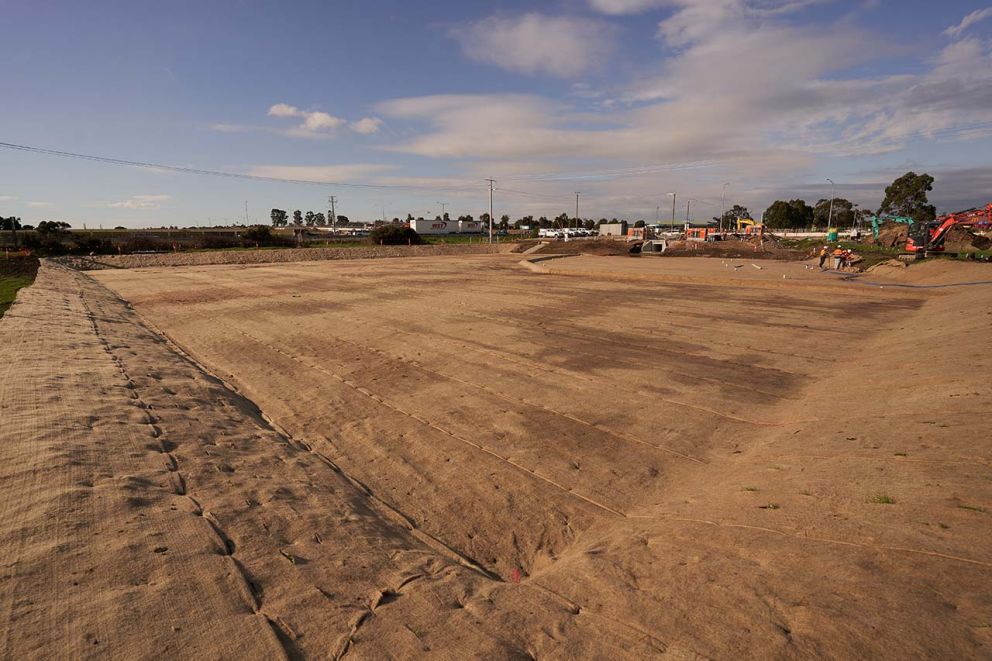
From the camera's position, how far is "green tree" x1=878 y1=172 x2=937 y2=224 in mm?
85000

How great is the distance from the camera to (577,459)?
740 centimetres

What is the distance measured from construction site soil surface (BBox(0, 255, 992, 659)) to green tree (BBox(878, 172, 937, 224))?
98.5 m

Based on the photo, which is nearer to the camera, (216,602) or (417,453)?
(216,602)

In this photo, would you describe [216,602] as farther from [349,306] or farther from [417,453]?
[349,306]

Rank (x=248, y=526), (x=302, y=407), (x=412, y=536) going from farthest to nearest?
(x=302, y=407)
(x=412, y=536)
(x=248, y=526)

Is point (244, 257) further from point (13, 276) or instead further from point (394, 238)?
point (394, 238)

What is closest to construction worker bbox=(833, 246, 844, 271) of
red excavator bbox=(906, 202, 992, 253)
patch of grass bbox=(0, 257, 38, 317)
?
red excavator bbox=(906, 202, 992, 253)

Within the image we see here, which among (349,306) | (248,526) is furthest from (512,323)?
(248,526)

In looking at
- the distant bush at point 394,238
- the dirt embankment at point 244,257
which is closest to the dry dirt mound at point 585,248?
the dirt embankment at point 244,257

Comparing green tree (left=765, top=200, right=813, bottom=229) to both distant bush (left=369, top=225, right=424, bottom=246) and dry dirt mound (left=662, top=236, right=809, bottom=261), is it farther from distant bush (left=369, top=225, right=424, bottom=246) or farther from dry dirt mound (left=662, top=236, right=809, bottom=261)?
distant bush (left=369, top=225, right=424, bottom=246)

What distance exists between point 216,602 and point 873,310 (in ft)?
74.9

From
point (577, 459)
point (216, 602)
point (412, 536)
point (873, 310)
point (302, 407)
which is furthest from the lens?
point (873, 310)

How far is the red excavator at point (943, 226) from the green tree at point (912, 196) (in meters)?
63.9

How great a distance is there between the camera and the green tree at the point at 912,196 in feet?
→ 279
